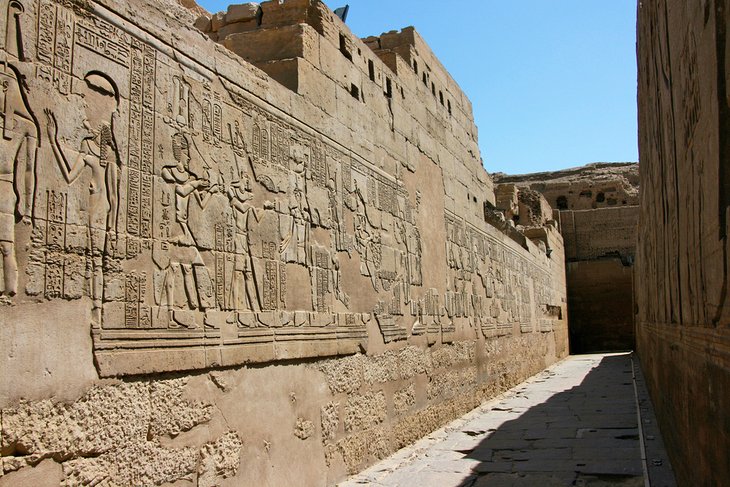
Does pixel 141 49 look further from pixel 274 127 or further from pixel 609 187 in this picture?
pixel 609 187

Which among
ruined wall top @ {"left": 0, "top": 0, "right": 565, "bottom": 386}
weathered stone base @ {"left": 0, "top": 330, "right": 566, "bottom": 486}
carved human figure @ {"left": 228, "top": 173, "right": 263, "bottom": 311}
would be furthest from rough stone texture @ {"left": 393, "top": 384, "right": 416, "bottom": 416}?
carved human figure @ {"left": 228, "top": 173, "right": 263, "bottom": 311}

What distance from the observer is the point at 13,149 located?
2.91 metres

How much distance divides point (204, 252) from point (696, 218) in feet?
8.47

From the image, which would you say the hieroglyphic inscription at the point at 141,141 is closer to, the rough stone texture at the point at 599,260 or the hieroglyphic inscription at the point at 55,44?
the hieroglyphic inscription at the point at 55,44

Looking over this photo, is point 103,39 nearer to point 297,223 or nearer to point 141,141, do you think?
point 141,141

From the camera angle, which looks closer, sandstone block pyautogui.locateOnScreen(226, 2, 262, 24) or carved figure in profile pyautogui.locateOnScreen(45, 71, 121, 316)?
carved figure in profile pyautogui.locateOnScreen(45, 71, 121, 316)

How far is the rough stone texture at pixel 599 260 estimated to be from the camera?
2275cm

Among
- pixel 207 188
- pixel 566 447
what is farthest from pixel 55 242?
pixel 566 447

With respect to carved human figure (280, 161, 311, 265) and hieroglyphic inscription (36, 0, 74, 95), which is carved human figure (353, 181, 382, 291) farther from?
hieroglyphic inscription (36, 0, 74, 95)

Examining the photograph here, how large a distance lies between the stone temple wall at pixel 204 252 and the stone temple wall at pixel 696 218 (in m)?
2.47

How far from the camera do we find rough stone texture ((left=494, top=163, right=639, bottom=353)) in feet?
74.6

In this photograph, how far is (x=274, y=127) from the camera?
4.98 meters

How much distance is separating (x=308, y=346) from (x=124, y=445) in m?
1.88

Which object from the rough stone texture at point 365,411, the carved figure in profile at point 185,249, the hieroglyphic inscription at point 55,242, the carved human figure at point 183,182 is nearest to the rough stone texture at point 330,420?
the rough stone texture at point 365,411
